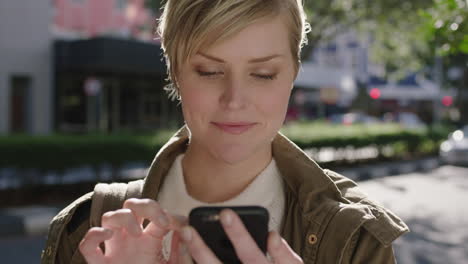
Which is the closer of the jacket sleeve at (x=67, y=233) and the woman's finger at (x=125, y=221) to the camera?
the woman's finger at (x=125, y=221)

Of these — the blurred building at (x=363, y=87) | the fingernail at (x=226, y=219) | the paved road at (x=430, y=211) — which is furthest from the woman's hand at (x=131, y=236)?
the blurred building at (x=363, y=87)

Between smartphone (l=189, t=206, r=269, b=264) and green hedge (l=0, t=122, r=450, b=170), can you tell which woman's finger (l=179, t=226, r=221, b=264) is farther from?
green hedge (l=0, t=122, r=450, b=170)

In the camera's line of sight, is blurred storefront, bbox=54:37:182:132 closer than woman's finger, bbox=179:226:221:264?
No

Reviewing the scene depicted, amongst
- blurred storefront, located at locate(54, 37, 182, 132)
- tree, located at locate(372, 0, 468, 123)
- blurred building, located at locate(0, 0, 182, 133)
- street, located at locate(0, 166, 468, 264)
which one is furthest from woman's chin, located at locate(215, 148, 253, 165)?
blurred building, located at locate(0, 0, 182, 133)

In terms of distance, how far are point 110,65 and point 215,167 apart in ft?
57.6

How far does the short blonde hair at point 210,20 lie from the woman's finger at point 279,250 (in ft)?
1.52

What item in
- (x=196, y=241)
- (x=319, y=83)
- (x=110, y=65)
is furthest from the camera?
(x=319, y=83)

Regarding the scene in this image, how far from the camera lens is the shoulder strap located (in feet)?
4.45

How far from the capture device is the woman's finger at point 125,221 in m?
1.01

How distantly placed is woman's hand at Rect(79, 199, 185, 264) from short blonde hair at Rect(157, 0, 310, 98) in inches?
15.1

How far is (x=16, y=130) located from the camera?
55.9 feet

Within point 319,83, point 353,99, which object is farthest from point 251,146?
point 353,99

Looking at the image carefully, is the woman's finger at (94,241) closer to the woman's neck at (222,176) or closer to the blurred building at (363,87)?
the woman's neck at (222,176)

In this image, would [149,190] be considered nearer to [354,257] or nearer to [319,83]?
[354,257]
